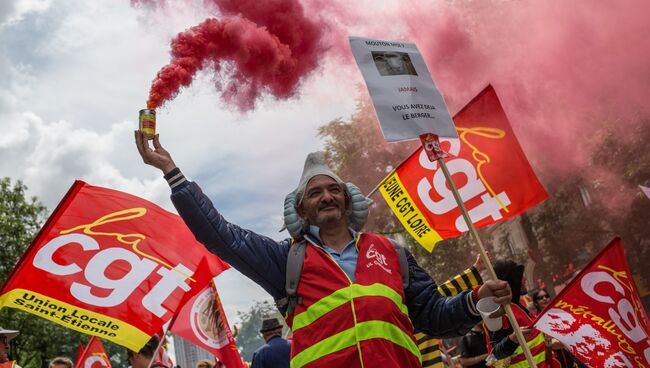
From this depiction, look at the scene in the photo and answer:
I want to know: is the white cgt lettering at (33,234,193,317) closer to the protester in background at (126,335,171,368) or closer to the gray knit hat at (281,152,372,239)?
the protester in background at (126,335,171,368)

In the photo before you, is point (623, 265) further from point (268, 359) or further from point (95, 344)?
point (95, 344)

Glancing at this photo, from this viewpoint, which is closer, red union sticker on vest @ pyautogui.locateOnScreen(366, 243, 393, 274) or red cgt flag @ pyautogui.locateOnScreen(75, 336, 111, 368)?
red union sticker on vest @ pyautogui.locateOnScreen(366, 243, 393, 274)

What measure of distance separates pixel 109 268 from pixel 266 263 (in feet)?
9.72

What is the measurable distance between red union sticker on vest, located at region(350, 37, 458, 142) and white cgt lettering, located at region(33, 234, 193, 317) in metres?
3.08

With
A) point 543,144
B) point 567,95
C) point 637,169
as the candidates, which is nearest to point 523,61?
point 567,95

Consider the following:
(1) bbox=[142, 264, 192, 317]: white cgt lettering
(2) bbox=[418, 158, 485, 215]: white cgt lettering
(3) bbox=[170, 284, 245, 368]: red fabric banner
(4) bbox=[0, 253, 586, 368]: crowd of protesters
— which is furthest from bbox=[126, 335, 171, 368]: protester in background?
(2) bbox=[418, 158, 485, 215]: white cgt lettering

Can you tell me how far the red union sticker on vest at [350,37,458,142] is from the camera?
3625mm

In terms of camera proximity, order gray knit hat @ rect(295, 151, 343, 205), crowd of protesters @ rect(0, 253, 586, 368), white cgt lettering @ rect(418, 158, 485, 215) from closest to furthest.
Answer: gray knit hat @ rect(295, 151, 343, 205) < crowd of protesters @ rect(0, 253, 586, 368) < white cgt lettering @ rect(418, 158, 485, 215)

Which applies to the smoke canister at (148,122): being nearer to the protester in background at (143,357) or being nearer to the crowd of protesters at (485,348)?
the crowd of protesters at (485,348)

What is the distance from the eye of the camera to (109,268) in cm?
564

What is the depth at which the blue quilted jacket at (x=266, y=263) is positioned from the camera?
3.01 m

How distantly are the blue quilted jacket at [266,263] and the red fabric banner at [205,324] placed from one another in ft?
12.0

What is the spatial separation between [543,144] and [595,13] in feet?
18.1

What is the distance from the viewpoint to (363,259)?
3135 millimetres
